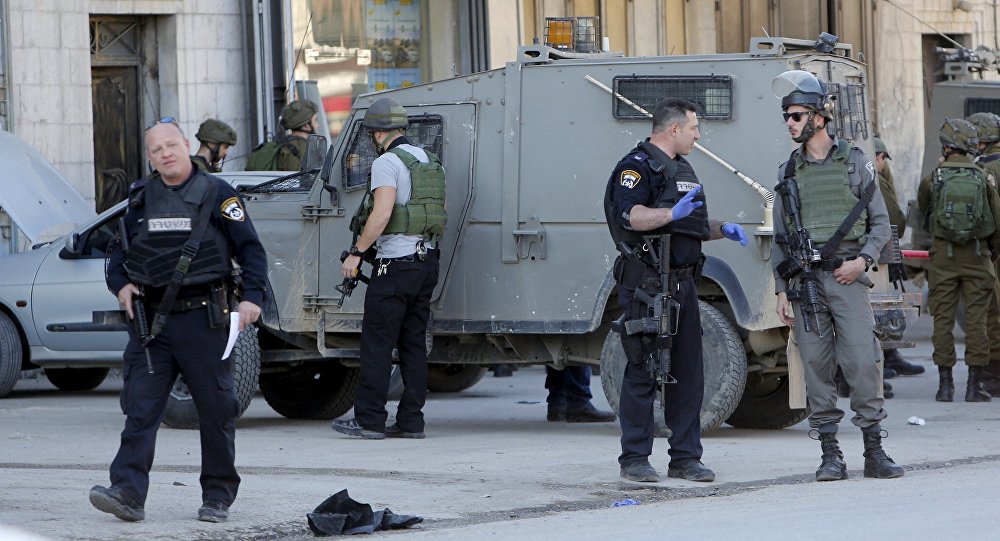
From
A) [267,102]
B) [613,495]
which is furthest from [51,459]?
[267,102]

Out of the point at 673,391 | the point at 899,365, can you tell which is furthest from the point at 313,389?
the point at 899,365

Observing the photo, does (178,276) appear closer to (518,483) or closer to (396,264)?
(518,483)

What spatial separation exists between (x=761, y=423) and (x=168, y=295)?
15.6ft

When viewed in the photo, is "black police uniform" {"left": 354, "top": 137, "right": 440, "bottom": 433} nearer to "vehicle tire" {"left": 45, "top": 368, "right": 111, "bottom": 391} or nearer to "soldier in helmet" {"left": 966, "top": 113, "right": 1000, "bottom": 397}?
"soldier in helmet" {"left": 966, "top": 113, "right": 1000, "bottom": 397}

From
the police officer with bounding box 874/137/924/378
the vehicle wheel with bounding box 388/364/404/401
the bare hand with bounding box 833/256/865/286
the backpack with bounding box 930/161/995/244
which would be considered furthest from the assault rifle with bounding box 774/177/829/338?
the police officer with bounding box 874/137/924/378

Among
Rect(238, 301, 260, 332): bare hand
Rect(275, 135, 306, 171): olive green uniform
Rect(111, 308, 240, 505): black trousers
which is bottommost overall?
Rect(111, 308, 240, 505): black trousers

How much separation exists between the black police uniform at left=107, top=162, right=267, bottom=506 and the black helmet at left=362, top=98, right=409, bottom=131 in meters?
2.95

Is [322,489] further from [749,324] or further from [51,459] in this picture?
[749,324]

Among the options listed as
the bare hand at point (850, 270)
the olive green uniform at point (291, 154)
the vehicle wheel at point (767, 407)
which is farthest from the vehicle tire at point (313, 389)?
the bare hand at point (850, 270)

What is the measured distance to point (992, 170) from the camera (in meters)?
12.3

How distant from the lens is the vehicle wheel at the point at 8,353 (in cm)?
1280

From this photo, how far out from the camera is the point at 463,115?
33.0ft

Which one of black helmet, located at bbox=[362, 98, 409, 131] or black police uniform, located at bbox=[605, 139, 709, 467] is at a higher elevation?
black helmet, located at bbox=[362, 98, 409, 131]

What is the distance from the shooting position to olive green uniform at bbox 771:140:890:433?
7.87m
